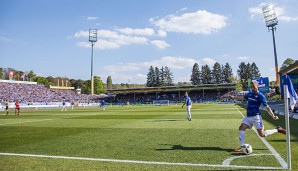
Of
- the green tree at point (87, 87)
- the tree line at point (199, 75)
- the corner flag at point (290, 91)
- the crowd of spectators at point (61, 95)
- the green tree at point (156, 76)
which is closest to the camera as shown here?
the corner flag at point (290, 91)

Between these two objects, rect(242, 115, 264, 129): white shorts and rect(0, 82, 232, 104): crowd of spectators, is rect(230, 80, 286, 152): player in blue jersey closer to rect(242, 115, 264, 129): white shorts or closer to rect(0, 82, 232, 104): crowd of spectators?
rect(242, 115, 264, 129): white shorts

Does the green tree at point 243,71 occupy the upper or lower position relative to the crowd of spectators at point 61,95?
upper

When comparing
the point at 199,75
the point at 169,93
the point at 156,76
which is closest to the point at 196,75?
the point at 199,75

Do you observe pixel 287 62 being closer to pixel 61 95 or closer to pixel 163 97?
pixel 163 97

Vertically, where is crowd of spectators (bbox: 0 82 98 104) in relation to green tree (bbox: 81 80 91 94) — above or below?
below

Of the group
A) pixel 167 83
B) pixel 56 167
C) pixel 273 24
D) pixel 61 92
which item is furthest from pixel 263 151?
pixel 167 83

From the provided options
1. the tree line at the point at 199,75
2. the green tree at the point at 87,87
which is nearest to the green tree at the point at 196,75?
the tree line at the point at 199,75

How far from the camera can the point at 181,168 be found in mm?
6586

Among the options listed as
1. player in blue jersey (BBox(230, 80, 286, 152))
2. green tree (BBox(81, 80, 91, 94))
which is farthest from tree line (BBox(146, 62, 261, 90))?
player in blue jersey (BBox(230, 80, 286, 152))

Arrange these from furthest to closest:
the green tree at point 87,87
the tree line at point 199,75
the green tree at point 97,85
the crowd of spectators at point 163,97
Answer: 1. the green tree at point 87,87
2. the green tree at point 97,85
3. the tree line at point 199,75
4. the crowd of spectators at point 163,97

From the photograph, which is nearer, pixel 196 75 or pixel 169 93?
pixel 169 93

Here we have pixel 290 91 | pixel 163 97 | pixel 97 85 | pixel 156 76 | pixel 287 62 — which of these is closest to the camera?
pixel 290 91

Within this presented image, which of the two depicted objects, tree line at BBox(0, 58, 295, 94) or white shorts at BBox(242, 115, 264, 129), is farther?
tree line at BBox(0, 58, 295, 94)

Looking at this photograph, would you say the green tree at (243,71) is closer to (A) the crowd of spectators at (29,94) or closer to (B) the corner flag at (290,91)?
(A) the crowd of spectators at (29,94)
